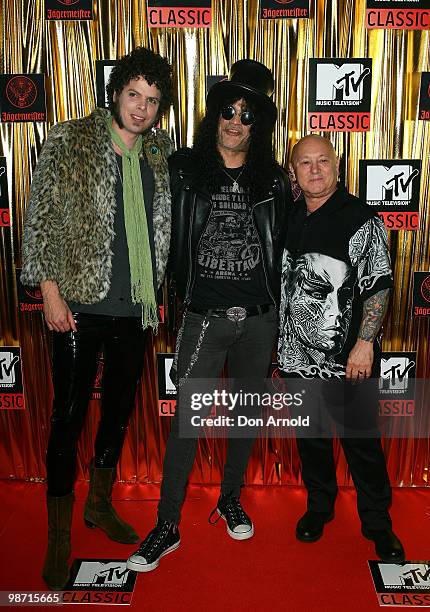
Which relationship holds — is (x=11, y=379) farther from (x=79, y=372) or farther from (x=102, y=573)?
(x=102, y=573)

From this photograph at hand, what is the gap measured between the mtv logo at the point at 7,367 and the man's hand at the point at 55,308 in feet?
2.89

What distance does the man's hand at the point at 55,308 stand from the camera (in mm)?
1986

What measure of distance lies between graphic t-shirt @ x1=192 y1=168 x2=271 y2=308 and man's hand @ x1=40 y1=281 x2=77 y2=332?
19.8 inches

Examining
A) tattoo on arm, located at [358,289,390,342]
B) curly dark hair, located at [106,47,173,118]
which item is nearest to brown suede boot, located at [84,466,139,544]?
tattoo on arm, located at [358,289,390,342]

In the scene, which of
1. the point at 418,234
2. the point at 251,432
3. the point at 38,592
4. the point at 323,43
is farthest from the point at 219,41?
the point at 38,592

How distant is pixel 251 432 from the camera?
8.02 ft

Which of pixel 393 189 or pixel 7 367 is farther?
pixel 7 367

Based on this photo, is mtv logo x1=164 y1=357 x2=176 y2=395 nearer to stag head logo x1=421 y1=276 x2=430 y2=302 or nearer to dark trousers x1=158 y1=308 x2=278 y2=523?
dark trousers x1=158 y1=308 x2=278 y2=523

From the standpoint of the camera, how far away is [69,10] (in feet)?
8.05

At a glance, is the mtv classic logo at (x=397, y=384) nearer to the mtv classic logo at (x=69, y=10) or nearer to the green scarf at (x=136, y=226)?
the green scarf at (x=136, y=226)

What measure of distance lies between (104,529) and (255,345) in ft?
3.25

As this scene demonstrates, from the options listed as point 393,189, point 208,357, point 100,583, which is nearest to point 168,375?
point 208,357

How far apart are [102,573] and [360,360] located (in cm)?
125

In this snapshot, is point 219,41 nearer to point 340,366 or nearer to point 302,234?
point 302,234
